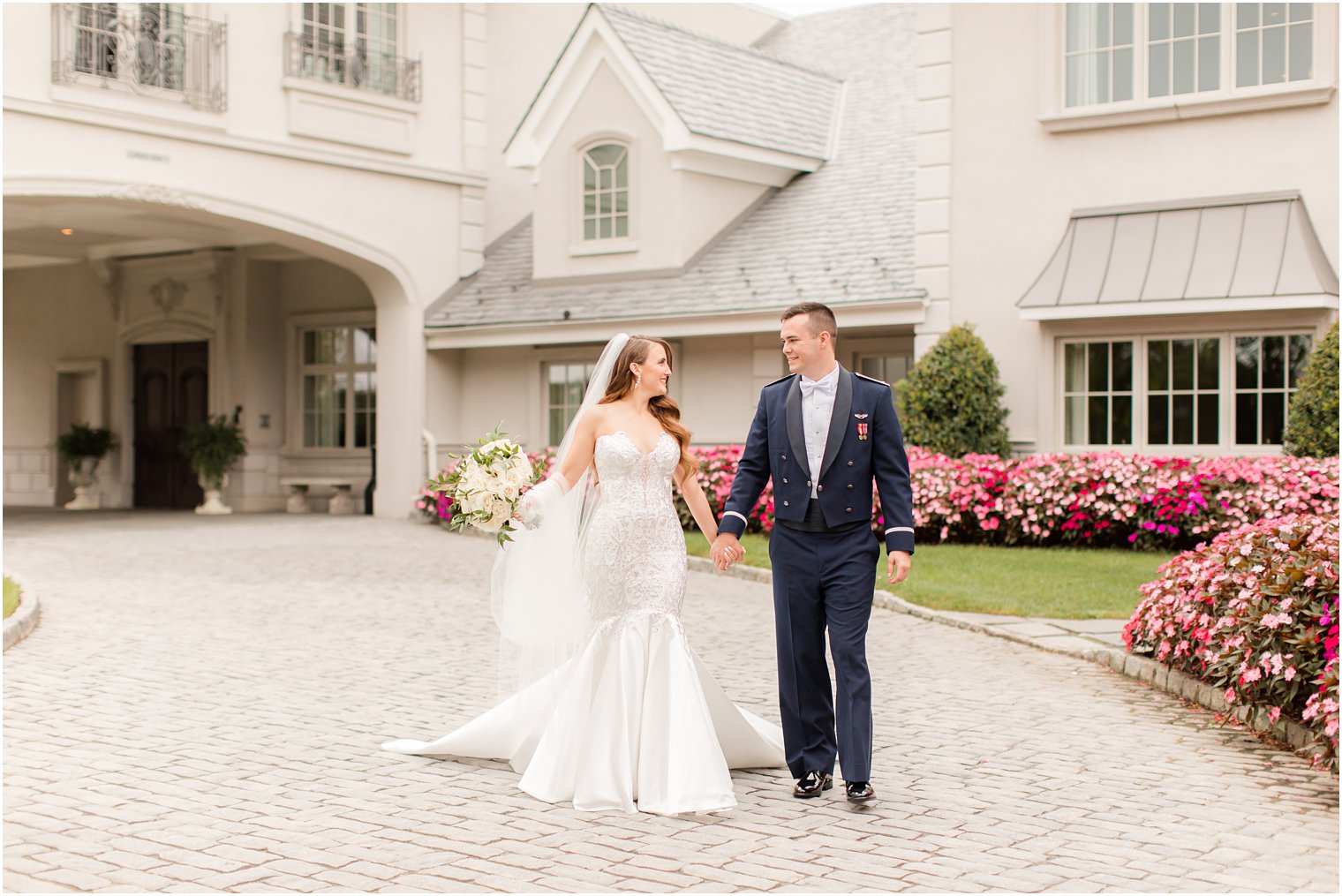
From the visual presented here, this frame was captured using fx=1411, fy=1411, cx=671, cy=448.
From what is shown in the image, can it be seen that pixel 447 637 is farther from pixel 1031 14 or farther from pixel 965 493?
pixel 1031 14

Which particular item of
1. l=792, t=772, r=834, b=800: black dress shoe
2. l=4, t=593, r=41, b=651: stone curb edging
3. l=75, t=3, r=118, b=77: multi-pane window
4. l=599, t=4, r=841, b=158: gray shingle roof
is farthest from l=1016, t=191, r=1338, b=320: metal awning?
l=75, t=3, r=118, b=77: multi-pane window

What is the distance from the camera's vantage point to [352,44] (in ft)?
66.4

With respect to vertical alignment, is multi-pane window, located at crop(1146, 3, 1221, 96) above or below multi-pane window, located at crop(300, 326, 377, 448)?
above

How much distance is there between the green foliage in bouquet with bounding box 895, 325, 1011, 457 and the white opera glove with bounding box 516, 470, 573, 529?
1002 cm

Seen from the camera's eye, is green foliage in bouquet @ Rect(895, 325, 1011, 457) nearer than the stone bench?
Yes

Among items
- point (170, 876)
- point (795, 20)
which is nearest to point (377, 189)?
point (795, 20)

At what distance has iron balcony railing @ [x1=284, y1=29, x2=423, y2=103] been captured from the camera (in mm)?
19312

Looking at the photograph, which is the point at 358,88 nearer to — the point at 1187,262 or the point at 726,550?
the point at 1187,262

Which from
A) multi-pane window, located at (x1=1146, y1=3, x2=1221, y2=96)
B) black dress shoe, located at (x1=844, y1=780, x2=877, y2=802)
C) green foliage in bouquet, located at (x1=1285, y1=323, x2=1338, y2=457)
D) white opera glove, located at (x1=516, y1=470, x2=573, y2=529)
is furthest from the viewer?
multi-pane window, located at (x1=1146, y1=3, x2=1221, y2=96)

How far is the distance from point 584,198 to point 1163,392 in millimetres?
9013

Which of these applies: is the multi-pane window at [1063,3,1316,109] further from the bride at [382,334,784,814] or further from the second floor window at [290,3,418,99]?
the bride at [382,334,784,814]

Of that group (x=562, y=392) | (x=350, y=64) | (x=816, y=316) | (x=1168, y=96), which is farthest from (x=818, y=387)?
(x=350, y=64)

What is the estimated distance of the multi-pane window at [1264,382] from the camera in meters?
14.6

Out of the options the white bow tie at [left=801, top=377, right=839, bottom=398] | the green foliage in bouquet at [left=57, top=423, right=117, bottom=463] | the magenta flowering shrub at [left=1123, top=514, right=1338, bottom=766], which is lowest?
the magenta flowering shrub at [left=1123, top=514, right=1338, bottom=766]
